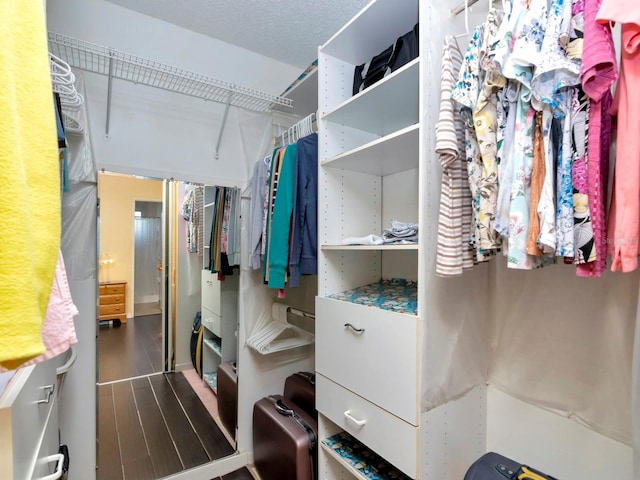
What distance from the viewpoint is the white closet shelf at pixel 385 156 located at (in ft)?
3.78

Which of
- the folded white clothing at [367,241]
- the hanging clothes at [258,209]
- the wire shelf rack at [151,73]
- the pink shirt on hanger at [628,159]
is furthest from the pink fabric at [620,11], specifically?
the wire shelf rack at [151,73]

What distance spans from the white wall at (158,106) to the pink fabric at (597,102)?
1.78 m

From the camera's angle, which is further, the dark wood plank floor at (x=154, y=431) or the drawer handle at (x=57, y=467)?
the dark wood plank floor at (x=154, y=431)

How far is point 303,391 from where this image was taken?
191 cm

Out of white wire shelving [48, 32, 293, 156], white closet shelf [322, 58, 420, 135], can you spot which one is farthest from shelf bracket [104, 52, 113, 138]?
white closet shelf [322, 58, 420, 135]

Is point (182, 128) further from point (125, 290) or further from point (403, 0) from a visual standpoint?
point (403, 0)

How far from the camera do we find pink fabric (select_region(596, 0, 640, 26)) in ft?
2.06

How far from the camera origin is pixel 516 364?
1225 millimetres

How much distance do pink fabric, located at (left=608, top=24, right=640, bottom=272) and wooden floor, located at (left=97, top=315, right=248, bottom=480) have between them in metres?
2.12

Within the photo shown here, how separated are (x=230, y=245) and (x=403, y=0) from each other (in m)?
1.55

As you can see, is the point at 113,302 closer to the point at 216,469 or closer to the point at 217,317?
the point at 217,317

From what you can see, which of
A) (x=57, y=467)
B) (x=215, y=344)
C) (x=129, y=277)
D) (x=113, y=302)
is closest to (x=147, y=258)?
(x=129, y=277)

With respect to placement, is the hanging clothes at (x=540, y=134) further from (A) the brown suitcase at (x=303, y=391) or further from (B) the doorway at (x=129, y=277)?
(B) the doorway at (x=129, y=277)

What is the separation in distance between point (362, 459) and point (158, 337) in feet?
4.60
